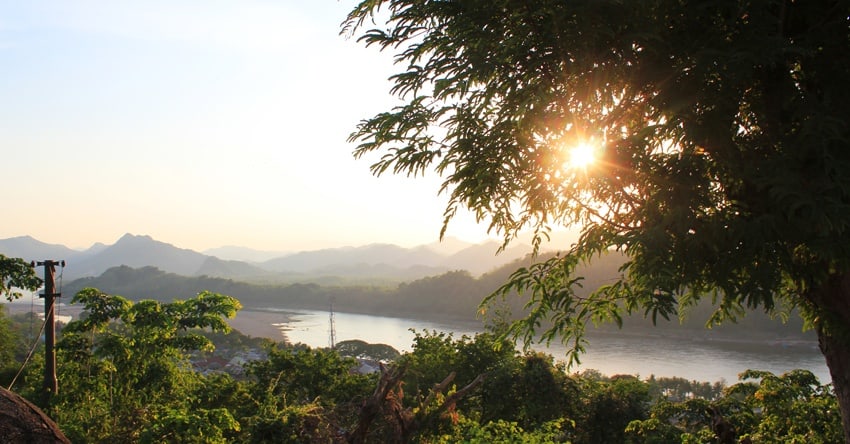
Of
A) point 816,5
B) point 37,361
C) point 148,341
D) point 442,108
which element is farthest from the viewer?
point 37,361

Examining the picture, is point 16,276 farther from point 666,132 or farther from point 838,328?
point 838,328

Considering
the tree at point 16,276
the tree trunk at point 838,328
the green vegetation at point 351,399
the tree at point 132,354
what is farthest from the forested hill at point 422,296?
the tree at point 16,276

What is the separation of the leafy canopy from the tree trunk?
9cm

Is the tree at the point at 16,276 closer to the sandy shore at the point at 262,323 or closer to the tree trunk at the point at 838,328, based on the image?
the tree trunk at the point at 838,328

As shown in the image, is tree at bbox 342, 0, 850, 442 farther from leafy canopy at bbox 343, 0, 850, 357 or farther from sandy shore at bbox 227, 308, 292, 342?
sandy shore at bbox 227, 308, 292, 342

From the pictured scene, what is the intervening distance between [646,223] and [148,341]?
753 cm

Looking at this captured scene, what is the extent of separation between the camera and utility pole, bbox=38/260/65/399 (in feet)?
28.3

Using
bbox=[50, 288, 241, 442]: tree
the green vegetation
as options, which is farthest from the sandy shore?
bbox=[50, 288, 241, 442]: tree

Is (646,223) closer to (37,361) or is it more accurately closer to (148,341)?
(148,341)

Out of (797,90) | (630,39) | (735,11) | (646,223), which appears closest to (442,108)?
(630,39)

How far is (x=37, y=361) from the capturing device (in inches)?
432

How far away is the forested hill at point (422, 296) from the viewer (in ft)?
123

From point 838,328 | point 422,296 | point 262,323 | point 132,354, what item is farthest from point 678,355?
point 262,323

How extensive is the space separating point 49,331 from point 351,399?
5.37m
